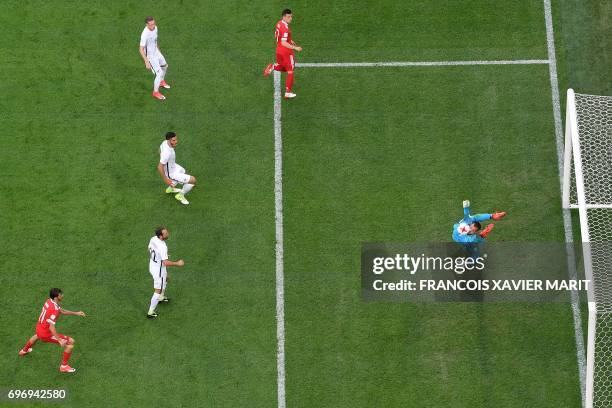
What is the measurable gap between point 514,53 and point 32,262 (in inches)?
368

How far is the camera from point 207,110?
24500mm

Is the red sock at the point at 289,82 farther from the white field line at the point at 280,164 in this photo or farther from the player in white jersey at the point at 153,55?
the player in white jersey at the point at 153,55

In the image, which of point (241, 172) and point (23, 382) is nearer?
point (23, 382)

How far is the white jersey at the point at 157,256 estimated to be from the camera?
21.6 meters

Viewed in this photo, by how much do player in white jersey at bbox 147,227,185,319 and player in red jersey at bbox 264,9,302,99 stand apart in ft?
12.8

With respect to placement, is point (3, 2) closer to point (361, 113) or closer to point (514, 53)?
point (361, 113)

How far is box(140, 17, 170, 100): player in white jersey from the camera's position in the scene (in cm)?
2388

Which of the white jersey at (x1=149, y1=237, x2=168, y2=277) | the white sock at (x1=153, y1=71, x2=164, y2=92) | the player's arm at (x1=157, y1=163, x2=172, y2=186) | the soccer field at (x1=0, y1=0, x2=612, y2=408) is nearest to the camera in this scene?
the white jersey at (x1=149, y1=237, x2=168, y2=277)

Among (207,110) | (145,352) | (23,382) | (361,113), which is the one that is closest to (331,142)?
(361,113)

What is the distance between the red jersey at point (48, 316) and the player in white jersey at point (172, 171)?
310 centimetres

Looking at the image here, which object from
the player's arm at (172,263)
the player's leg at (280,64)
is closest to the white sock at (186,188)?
the player's arm at (172,263)

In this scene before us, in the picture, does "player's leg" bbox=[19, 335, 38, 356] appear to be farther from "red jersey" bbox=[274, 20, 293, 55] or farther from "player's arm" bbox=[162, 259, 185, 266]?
"red jersey" bbox=[274, 20, 293, 55]

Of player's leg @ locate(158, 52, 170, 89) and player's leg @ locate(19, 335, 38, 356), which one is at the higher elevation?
player's leg @ locate(158, 52, 170, 89)

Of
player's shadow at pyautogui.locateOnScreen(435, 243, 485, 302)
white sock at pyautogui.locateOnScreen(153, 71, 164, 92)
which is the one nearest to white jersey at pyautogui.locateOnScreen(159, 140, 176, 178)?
white sock at pyautogui.locateOnScreen(153, 71, 164, 92)
